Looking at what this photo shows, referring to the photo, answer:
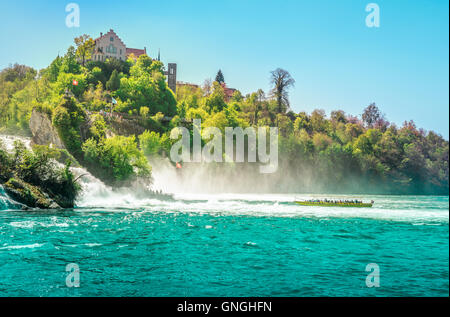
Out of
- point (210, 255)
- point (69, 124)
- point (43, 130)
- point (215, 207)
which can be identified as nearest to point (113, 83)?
point (43, 130)

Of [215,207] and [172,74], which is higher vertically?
[172,74]

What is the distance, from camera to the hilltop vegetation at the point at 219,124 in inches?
2475

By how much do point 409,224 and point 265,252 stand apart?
17569 mm

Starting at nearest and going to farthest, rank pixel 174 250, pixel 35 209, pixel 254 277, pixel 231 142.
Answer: pixel 254 277
pixel 174 250
pixel 35 209
pixel 231 142

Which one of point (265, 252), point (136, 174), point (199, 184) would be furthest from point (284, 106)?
point (265, 252)

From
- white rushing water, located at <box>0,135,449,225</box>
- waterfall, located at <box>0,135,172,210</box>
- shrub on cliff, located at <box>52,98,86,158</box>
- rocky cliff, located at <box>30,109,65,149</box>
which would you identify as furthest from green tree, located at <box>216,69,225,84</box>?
waterfall, located at <box>0,135,172,210</box>

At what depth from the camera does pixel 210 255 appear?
57.1ft

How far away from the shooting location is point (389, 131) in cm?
11412

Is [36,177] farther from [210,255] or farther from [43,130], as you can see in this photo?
[210,255]

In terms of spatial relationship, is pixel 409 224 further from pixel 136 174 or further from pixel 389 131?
pixel 389 131

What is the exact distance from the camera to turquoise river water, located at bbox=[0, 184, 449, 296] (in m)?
12.5
